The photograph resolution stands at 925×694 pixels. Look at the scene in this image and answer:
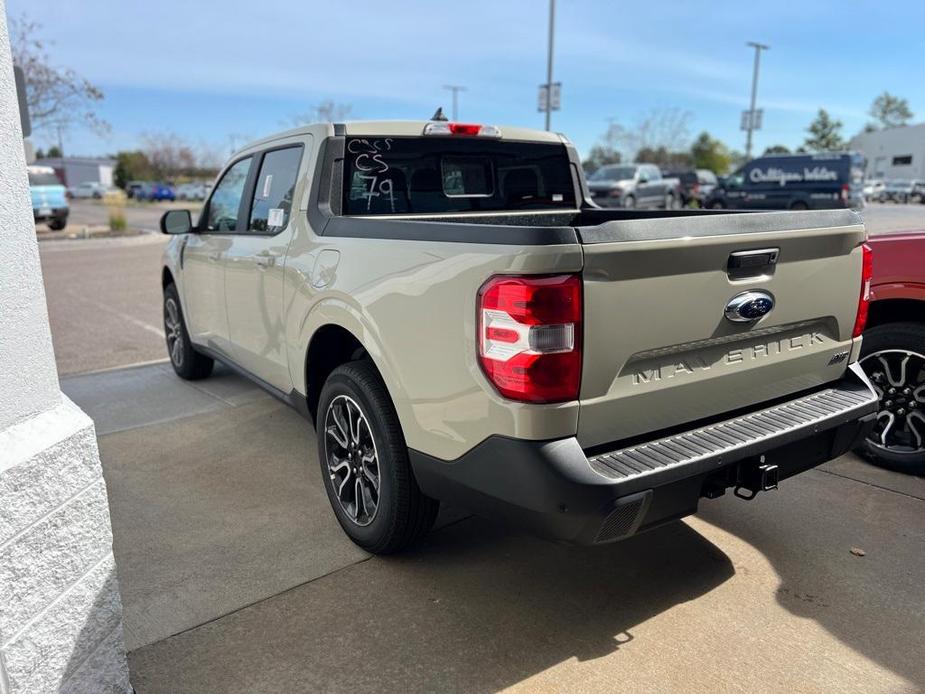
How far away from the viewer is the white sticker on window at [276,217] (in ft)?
12.9

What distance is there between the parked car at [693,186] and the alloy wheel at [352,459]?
82.0 feet

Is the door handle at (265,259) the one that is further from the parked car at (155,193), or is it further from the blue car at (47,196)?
the parked car at (155,193)

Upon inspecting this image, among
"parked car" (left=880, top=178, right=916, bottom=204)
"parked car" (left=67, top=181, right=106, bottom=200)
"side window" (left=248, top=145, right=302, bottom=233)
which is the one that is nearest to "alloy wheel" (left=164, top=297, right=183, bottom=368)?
"side window" (left=248, top=145, right=302, bottom=233)

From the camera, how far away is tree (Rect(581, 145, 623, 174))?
2490 inches

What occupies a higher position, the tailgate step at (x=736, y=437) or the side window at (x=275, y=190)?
the side window at (x=275, y=190)

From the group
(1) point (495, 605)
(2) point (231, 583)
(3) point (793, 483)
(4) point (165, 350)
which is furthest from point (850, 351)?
(4) point (165, 350)

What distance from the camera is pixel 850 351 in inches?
126

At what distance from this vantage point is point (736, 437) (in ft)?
8.77

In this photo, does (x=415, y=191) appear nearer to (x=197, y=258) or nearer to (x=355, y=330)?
(x=355, y=330)

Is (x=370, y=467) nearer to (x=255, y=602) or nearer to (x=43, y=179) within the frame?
(x=255, y=602)

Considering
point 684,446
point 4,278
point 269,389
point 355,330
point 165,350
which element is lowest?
point 165,350

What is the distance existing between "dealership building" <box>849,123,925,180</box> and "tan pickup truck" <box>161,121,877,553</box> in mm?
87648

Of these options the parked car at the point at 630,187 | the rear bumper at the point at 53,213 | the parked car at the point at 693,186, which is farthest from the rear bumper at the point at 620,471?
the parked car at the point at 693,186

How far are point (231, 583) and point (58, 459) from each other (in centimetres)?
126
